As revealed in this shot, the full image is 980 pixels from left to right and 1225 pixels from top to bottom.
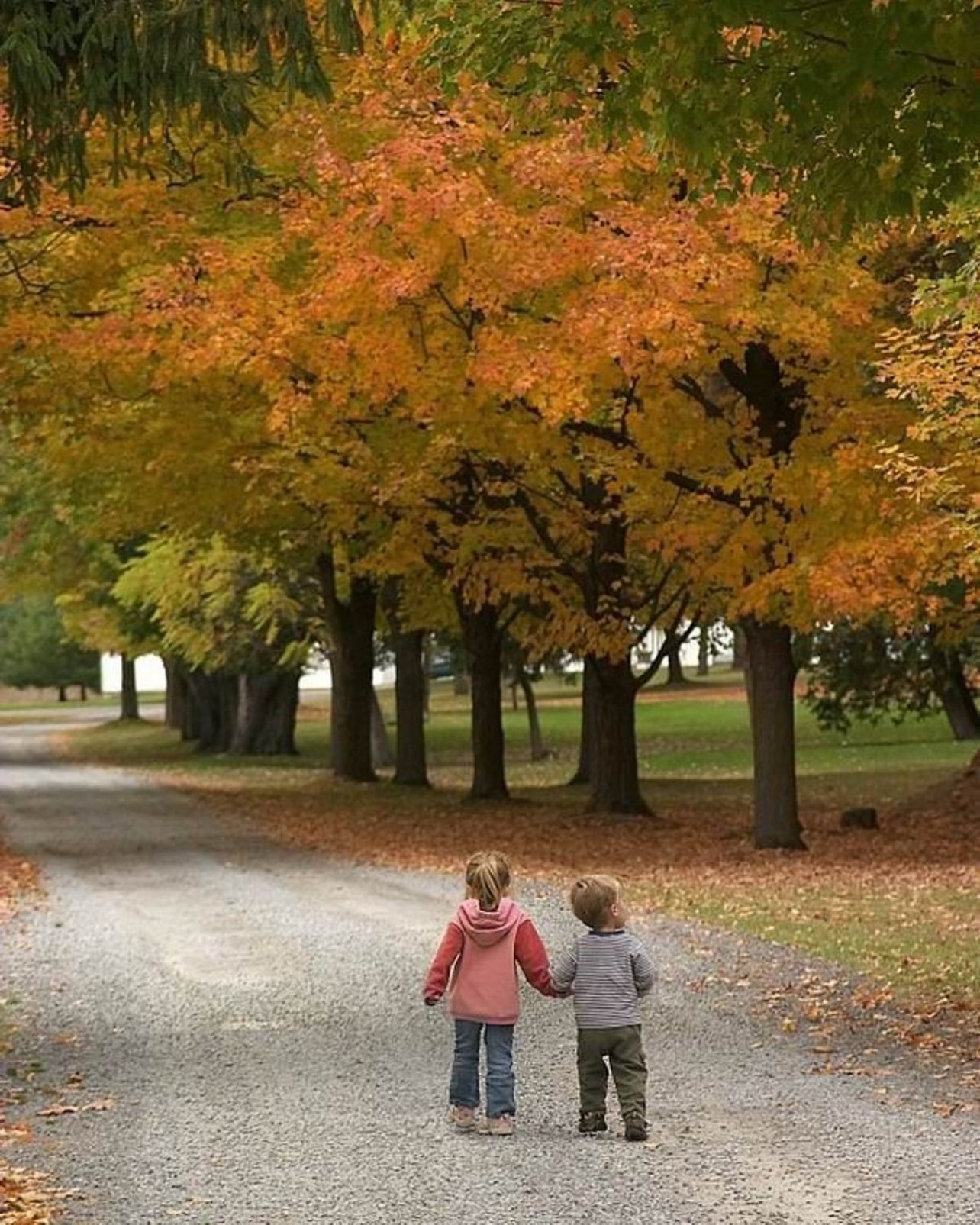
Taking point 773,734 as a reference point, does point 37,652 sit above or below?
above

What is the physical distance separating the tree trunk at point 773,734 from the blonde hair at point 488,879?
14736 millimetres

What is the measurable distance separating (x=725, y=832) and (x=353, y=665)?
46.6 feet

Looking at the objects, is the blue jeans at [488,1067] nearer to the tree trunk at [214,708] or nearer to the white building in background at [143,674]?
the tree trunk at [214,708]

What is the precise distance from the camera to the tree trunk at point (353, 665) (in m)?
40.0

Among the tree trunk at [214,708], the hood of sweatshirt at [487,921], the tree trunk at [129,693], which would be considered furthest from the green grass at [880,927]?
the tree trunk at [129,693]

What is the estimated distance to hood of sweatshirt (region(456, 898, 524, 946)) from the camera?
8734mm

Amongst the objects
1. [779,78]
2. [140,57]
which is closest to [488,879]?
[779,78]

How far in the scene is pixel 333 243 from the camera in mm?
20578

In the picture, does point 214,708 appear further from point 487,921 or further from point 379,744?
point 487,921

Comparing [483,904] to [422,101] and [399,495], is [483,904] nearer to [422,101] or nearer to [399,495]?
[422,101]

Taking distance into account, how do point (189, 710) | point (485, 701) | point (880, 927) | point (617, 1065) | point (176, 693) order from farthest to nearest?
point (176, 693), point (189, 710), point (485, 701), point (880, 927), point (617, 1065)

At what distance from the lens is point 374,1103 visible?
9.59 m

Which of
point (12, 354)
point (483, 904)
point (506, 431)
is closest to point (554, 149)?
point (506, 431)

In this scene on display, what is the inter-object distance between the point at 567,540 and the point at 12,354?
25.6ft
